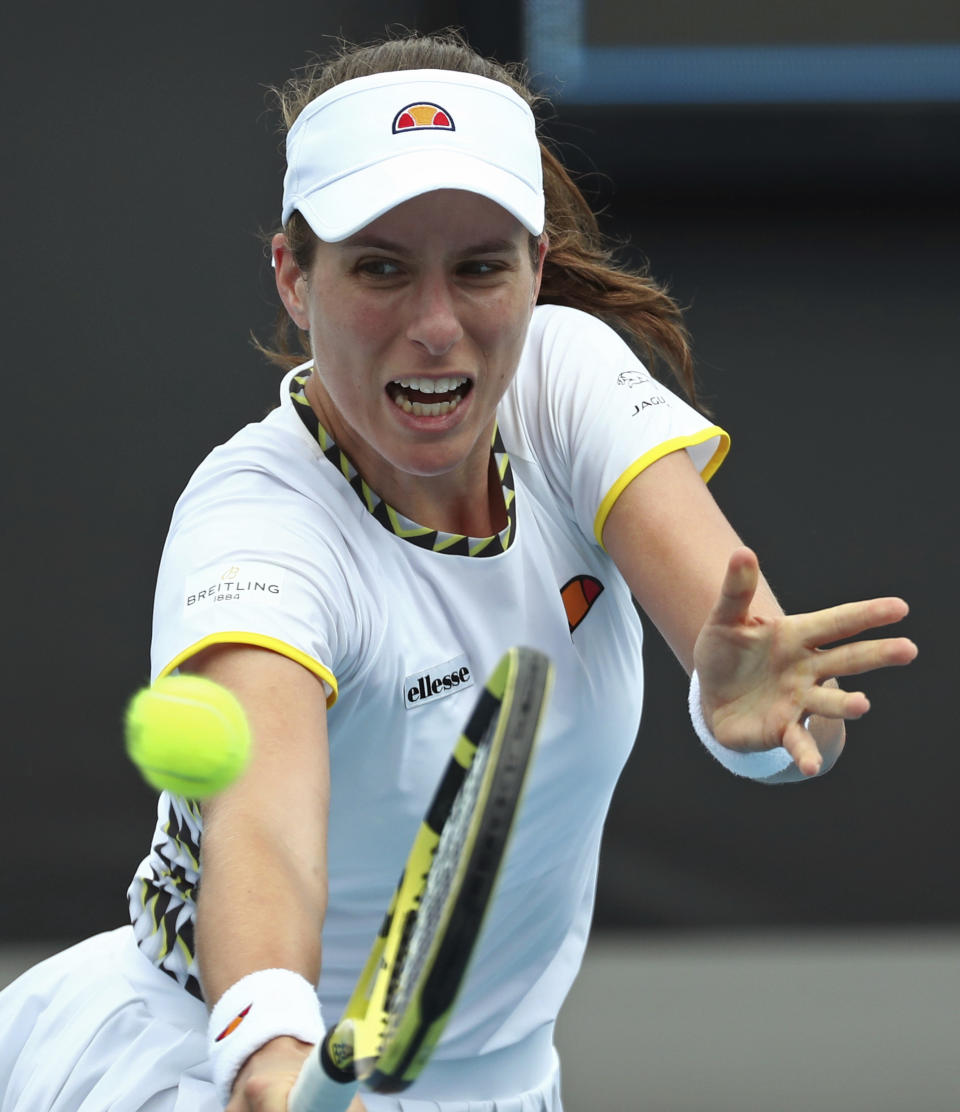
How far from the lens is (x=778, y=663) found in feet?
4.30

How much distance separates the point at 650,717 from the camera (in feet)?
10.4

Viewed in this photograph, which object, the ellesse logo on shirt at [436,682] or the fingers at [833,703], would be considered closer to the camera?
the fingers at [833,703]

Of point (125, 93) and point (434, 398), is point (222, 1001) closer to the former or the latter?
point (434, 398)

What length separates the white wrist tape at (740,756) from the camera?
139 centimetres

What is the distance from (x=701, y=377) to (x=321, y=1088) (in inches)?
92.6

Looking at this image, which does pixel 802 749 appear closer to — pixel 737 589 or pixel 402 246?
pixel 737 589

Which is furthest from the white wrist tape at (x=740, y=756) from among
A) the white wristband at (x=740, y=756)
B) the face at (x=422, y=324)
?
the face at (x=422, y=324)

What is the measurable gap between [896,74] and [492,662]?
1.89 meters

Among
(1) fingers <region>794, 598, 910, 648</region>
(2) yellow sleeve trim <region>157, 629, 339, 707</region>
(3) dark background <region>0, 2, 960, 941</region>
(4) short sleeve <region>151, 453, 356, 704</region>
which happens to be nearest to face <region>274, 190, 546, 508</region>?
(4) short sleeve <region>151, 453, 356, 704</region>

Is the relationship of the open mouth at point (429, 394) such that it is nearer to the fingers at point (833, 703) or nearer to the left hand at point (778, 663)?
the left hand at point (778, 663)

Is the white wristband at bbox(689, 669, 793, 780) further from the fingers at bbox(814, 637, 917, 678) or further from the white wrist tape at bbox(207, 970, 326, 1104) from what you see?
the white wrist tape at bbox(207, 970, 326, 1104)

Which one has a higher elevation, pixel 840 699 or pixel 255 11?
pixel 255 11

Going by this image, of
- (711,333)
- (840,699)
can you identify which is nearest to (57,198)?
(711,333)

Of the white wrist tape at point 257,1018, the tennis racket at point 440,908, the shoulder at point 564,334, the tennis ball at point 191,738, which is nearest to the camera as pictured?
the tennis racket at point 440,908
